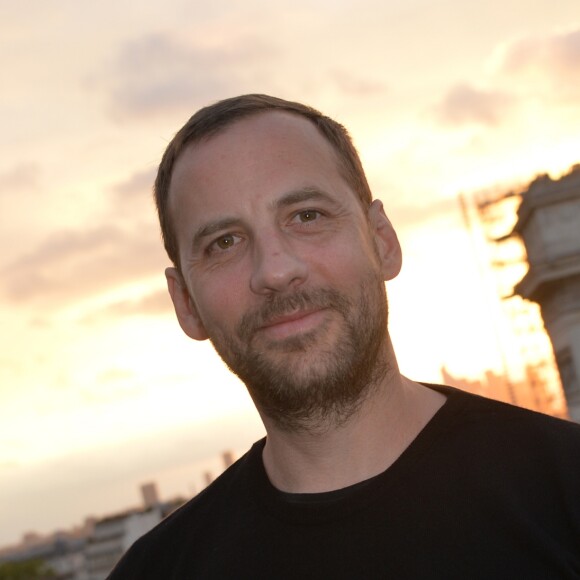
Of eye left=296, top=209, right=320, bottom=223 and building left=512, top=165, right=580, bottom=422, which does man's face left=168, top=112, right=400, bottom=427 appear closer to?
eye left=296, top=209, right=320, bottom=223

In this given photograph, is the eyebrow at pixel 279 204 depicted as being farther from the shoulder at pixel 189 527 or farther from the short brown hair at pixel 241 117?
the shoulder at pixel 189 527

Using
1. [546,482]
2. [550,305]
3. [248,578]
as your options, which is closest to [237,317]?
[248,578]

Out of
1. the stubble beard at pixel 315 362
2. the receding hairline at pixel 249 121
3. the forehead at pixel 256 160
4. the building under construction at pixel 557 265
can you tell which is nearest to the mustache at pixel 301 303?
the stubble beard at pixel 315 362

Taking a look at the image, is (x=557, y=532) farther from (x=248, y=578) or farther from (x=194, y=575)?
(x=194, y=575)

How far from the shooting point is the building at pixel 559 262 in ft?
84.5

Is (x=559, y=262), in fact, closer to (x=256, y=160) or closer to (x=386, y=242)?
(x=386, y=242)

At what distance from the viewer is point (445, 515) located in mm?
3416

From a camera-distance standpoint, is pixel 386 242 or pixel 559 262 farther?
pixel 559 262

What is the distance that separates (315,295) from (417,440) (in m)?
0.59

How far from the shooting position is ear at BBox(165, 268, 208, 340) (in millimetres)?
4246

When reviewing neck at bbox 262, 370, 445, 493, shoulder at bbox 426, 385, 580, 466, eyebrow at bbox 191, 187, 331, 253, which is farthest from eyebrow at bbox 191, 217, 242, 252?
shoulder at bbox 426, 385, 580, 466

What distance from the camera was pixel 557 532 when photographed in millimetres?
3242

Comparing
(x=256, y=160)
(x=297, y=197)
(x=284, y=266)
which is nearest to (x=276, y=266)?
(x=284, y=266)

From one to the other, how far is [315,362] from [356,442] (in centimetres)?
32
